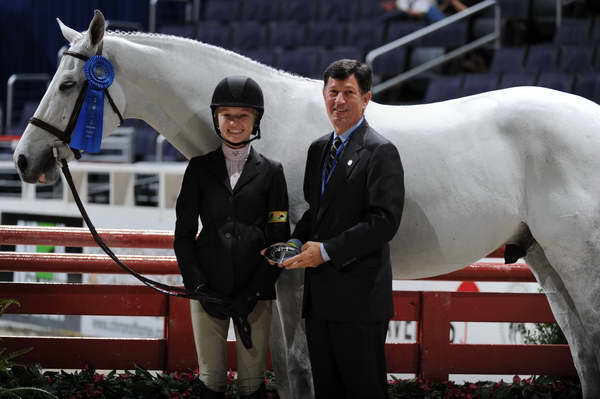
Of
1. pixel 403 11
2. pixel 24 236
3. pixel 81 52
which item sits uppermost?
pixel 403 11

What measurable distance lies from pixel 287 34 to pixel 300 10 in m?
0.60

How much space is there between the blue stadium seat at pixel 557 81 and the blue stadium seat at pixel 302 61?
109 inches

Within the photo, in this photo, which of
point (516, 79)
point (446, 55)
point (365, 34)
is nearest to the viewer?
point (516, 79)

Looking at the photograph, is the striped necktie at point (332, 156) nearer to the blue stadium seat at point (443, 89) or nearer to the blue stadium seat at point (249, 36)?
the blue stadium seat at point (443, 89)

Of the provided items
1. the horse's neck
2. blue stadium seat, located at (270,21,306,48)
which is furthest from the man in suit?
blue stadium seat, located at (270,21,306,48)

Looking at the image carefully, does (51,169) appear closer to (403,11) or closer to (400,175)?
(400,175)

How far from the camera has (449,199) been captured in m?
2.81

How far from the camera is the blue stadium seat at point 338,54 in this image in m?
8.98

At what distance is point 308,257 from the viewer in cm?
235

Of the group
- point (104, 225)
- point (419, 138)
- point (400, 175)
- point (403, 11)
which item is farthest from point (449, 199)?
point (403, 11)

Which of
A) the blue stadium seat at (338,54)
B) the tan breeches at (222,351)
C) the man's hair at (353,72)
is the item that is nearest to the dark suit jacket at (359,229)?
the man's hair at (353,72)

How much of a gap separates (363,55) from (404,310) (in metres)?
5.79

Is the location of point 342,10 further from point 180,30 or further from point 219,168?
point 219,168

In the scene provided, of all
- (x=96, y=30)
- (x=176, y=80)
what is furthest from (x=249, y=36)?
(x=96, y=30)
